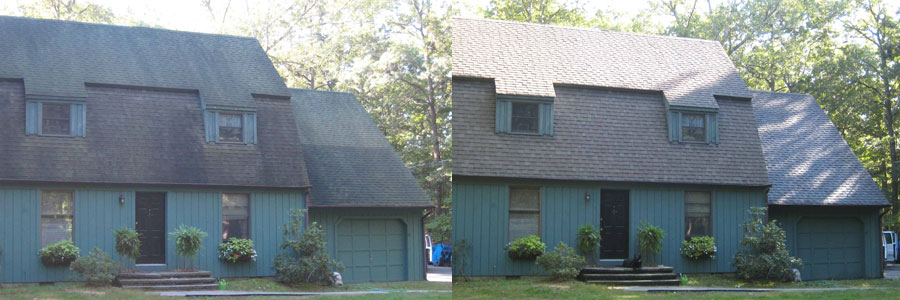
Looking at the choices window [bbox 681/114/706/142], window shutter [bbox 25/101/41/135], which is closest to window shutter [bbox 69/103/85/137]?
window shutter [bbox 25/101/41/135]

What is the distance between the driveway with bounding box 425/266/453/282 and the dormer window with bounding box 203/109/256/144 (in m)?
2.94

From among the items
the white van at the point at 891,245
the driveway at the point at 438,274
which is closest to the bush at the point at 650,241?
the driveway at the point at 438,274

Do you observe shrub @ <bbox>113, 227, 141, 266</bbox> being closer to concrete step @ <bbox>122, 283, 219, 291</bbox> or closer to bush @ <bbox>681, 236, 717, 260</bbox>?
concrete step @ <bbox>122, 283, 219, 291</bbox>

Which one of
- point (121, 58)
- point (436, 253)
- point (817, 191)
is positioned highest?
point (121, 58)

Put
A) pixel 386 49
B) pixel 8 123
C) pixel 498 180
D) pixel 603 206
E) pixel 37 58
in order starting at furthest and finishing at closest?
pixel 603 206 < pixel 498 180 < pixel 386 49 < pixel 37 58 < pixel 8 123

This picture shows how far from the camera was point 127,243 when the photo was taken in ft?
26.8

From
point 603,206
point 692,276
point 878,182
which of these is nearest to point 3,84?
point 603,206

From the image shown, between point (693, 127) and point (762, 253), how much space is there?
72.2 inches

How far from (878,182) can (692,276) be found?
12.4 ft

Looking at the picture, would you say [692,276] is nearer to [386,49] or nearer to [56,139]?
[386,49]

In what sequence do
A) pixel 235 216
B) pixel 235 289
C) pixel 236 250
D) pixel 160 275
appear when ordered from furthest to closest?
pixel 235 216, pixel 236 250, pixel 235 289, pixel 160 275

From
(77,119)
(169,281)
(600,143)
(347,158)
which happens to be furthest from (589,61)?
(77,119)

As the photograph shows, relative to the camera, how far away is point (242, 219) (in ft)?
32.0

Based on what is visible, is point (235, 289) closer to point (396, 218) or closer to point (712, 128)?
point (396, 218)
